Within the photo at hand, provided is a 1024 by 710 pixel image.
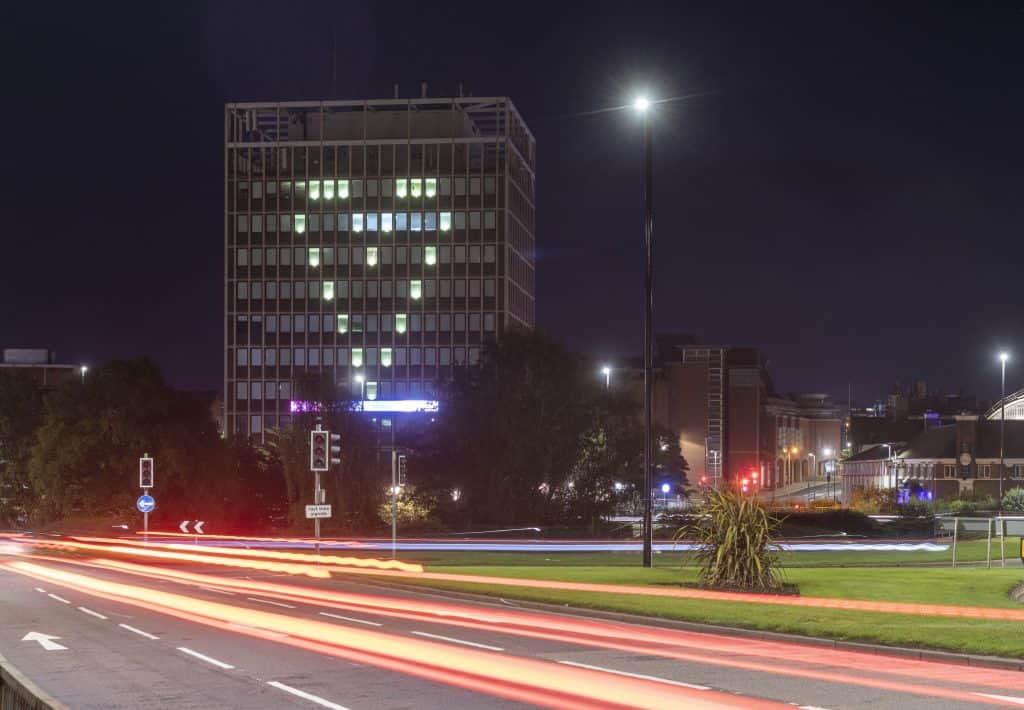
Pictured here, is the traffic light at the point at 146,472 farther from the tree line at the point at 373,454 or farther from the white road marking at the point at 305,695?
the white road marking at the point at 305,695

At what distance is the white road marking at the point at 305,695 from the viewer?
Answer: 13.4m

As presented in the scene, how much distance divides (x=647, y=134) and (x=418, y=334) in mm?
107169

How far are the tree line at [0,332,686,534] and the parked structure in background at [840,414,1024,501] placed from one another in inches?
1743

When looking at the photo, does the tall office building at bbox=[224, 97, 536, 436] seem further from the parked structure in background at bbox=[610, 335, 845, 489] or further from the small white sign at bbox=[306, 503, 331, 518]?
the small white sign at bbox=[306, 503, 331, 518]

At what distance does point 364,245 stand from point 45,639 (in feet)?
397

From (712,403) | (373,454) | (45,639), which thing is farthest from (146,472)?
(712,403)

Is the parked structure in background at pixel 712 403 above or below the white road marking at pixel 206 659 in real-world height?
above

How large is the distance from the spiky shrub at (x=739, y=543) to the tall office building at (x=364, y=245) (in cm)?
11075

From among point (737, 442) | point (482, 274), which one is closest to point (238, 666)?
point (482, 274)

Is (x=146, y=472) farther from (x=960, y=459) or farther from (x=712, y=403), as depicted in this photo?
(x=712, y=403)

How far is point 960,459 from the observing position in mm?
109500

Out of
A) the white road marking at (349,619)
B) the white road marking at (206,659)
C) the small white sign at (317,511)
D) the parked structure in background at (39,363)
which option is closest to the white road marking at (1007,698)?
the white road marking at (206,659)

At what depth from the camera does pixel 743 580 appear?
2556cm

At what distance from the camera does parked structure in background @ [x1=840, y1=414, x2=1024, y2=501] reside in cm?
11100
